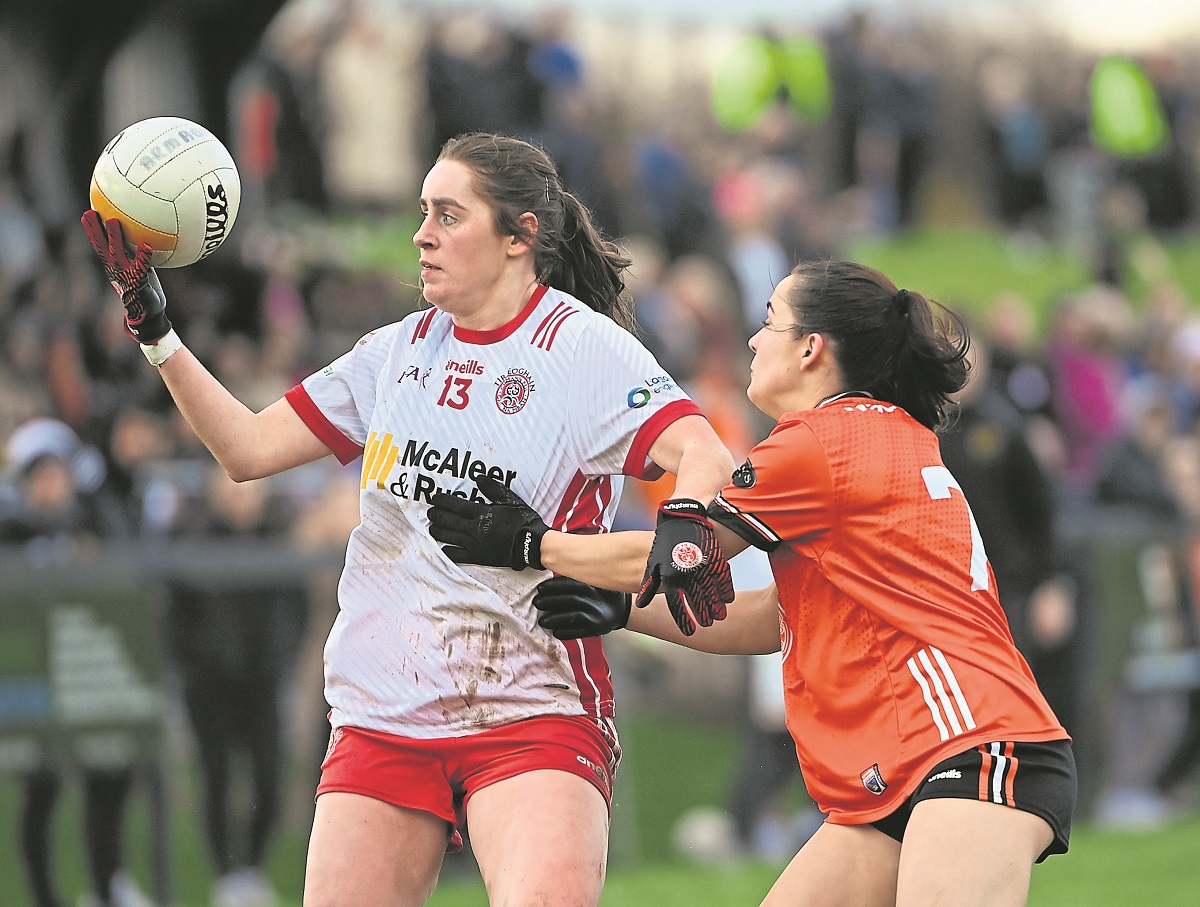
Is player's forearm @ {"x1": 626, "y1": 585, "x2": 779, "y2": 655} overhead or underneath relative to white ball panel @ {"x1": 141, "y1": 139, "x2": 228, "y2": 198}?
underneath

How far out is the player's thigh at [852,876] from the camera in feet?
13.4

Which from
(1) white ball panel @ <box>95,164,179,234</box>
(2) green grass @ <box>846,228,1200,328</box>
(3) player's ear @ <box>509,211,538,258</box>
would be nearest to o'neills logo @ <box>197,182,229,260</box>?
(1) white ball panel @ <box>95,164,179,234</box>

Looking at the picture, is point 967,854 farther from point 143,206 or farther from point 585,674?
point 143,206

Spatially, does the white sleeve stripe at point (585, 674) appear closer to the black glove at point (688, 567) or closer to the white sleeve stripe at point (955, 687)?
the black glove at point (688, 567)

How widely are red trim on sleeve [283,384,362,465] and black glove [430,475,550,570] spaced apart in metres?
0.47

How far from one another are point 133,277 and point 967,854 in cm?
231

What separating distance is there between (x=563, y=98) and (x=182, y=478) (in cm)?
688

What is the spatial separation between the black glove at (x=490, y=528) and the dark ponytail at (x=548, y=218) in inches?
24.7

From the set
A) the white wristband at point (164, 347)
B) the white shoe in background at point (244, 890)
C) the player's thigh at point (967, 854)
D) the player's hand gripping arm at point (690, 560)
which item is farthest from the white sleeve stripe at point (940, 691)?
the white shoe in background at point (244, 890)

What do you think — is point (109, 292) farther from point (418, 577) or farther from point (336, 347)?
point (418, 577)

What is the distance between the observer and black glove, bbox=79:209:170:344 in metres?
4.52

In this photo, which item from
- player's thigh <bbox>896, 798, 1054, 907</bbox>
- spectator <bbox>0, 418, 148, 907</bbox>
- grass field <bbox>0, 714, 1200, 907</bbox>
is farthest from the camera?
grass field <bbox>0, 714, 1200, 907</bbox>

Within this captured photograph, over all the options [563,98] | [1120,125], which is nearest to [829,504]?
[563,98]

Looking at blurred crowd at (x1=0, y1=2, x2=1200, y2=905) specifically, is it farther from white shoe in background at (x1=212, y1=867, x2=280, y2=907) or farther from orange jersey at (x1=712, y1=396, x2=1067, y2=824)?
orange jersey at (x1=712, y1=396, x2=1067, y2=824)
